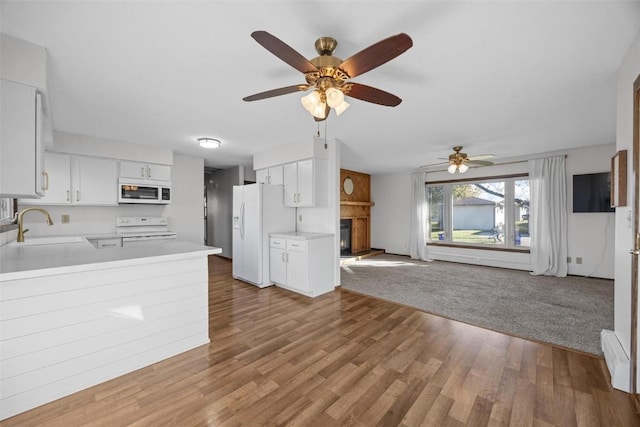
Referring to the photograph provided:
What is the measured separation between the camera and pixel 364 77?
2170 millimetres

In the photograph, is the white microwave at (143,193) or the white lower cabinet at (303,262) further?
the white microwave at (143,193)

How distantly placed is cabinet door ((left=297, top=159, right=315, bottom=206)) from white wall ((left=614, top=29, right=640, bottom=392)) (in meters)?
3.18

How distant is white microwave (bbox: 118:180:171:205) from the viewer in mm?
4172

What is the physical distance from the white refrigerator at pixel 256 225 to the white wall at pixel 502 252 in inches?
154

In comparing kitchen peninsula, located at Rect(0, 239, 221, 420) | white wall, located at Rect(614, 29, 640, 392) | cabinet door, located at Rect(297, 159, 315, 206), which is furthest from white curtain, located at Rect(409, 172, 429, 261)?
kitchen peninsula, located at Rect(0, 239, 221, 420)

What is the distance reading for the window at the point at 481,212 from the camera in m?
5.51

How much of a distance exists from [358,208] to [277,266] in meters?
3.94

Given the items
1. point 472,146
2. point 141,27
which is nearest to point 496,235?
point 472,146

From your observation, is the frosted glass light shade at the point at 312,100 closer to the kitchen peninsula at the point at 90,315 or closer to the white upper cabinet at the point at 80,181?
the kitchen peninsula at the point at 90,315

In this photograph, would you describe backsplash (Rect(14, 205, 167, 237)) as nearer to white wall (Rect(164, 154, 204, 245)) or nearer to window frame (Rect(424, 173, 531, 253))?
white wall (Rect(164, 154, 204, 245))

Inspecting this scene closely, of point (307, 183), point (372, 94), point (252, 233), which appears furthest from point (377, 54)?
point (252, 233)

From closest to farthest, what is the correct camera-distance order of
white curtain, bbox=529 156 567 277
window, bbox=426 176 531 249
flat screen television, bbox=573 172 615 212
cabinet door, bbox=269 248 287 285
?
cabinet door, bbox=269 248 287 285 → flat screen television, bbox=573 172 615 212 → white curtain, bbox=529 156 567 277 → window, bbox=426 176 531 249

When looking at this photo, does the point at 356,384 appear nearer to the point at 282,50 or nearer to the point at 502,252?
the point at 282,50

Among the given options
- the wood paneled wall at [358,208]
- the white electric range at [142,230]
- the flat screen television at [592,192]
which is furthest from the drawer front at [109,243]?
the flat screen television at [592,192]
